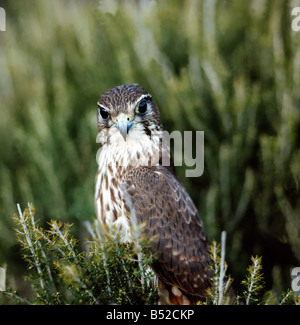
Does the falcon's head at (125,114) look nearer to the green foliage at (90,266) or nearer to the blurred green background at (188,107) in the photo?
the green foliage at (90,266)

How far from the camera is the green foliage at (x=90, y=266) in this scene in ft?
3.74

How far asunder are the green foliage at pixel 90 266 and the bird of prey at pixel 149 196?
1.12 feet

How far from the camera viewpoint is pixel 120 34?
3.19m

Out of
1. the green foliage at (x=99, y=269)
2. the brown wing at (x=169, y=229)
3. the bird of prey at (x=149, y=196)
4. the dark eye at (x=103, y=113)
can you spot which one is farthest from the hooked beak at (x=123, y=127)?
the green foliage at (x=99, y=269)

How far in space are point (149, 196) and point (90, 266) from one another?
22.1 inches

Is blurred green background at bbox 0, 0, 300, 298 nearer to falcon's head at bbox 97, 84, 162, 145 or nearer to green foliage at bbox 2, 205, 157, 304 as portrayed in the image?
falcon's head at bbox 97, 84, 162, 145

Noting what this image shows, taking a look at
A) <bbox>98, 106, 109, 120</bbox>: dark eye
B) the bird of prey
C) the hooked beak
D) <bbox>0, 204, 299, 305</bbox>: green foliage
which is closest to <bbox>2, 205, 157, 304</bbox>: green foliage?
<bbox>0, 204, 299, 305</bbox>: green foliage

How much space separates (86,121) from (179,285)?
1.62 m

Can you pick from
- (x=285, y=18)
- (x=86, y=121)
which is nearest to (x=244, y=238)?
(x=86, y=121)

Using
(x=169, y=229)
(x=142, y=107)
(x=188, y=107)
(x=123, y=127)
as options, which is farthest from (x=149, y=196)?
(x=188, y=107)

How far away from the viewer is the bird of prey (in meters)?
1.68

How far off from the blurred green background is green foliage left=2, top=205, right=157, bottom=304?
1.11m

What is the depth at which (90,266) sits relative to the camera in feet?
4.04

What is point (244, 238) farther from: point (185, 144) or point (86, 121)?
point (86, 121)
